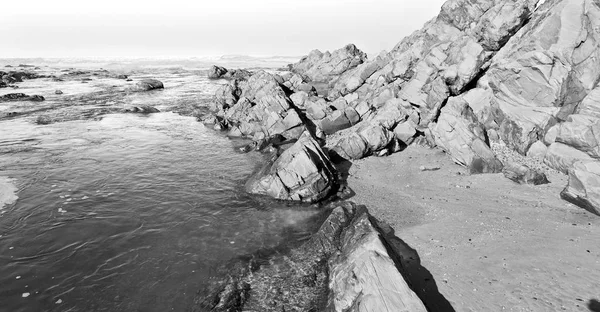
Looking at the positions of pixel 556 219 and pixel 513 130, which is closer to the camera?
pixel 556 219

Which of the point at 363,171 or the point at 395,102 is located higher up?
the point at 395,102

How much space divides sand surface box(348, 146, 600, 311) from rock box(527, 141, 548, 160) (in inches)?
106

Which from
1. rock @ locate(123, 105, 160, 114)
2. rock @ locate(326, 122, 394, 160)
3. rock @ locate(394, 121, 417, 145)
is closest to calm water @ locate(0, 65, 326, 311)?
rock @ locate(326, 122, 394, 160)

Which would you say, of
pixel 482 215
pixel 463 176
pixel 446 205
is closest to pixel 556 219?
pixel 482 215

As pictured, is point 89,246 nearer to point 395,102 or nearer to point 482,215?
point 482,215

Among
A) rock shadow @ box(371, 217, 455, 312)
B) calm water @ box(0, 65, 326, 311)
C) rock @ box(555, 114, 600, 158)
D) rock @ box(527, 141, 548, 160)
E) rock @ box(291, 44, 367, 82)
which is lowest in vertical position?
calm water @ box(0, 65, 326, 311)

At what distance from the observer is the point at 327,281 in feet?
46.4

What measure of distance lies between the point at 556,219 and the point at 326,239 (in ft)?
44.2

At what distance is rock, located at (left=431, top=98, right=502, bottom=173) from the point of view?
24.0 metres

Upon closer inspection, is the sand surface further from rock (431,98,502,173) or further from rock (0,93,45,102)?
rock (0,93,45,102)

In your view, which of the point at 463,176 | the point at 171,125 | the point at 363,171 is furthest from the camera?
the point at 171,125

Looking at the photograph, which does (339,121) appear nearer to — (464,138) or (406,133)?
(406,133)

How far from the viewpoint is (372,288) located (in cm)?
1104

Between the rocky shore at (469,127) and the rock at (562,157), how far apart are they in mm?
75
